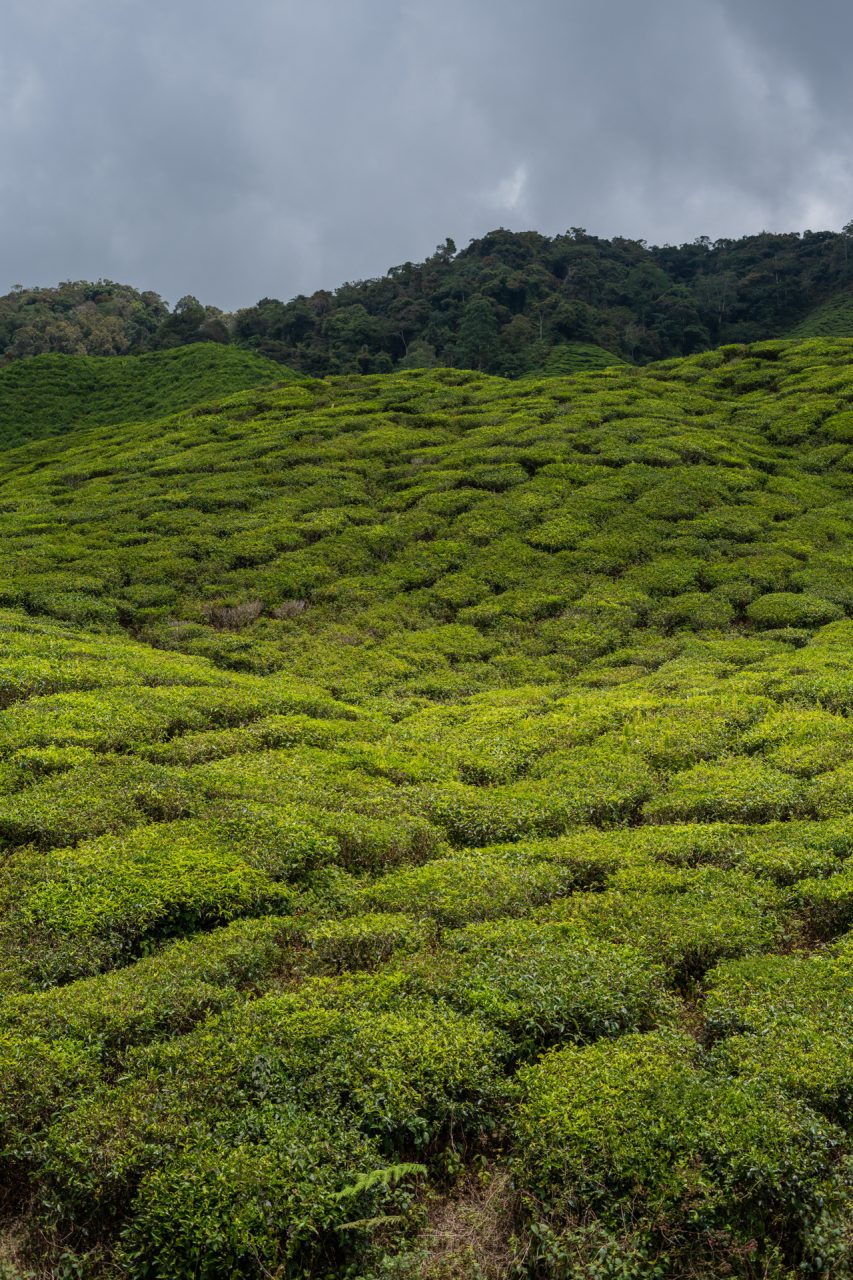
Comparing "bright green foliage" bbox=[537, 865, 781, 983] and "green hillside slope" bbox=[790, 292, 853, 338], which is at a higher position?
"green hillside slope" bbox=[790, 292, 853, 338]

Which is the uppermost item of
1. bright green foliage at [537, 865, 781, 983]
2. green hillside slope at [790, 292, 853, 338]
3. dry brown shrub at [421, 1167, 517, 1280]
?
green hillside slope at [790, 292, 853, 338]

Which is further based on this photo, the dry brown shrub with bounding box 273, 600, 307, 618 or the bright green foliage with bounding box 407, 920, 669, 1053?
the dry brown shrub with bounding box 273, 600, 307, 618

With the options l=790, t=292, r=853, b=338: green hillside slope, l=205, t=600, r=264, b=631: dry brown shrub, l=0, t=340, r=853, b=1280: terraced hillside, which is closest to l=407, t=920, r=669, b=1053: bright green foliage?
l=0, t=340, r=853, b=1280: terraced hillside

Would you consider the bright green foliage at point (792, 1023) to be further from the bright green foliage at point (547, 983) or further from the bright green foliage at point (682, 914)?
the bright green foliage at point (547, 983)

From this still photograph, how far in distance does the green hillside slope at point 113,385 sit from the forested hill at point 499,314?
1883 cm

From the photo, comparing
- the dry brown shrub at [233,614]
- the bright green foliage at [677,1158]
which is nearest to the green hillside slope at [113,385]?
the dry brown shrub at [233,614]

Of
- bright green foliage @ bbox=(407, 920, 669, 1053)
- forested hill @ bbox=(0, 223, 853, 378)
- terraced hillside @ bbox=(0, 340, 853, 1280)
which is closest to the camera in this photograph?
terraced hillside @ bbox=(0, 340, 853, 1280)

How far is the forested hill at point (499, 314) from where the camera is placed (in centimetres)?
8525

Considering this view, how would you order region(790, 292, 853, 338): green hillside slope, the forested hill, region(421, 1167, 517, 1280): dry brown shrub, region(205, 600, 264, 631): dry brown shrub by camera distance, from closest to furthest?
1. region(421, 1167, 517, 1280): dry brown shrub
2. region(205, 600, 264, 631): dry brown shrub
3. region(790, 292, 853, 338): green hillside slope
4. the forested hill

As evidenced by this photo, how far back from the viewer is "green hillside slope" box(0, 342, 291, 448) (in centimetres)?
5684

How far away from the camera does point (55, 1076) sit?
277 inches

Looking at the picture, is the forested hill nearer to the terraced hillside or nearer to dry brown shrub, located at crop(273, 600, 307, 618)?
dry brown shrub, located at crop(273, 600, 307, 618)

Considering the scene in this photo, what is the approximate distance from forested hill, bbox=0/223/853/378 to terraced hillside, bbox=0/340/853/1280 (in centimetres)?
5744

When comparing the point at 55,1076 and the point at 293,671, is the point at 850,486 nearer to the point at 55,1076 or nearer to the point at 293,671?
the point at 293,671
